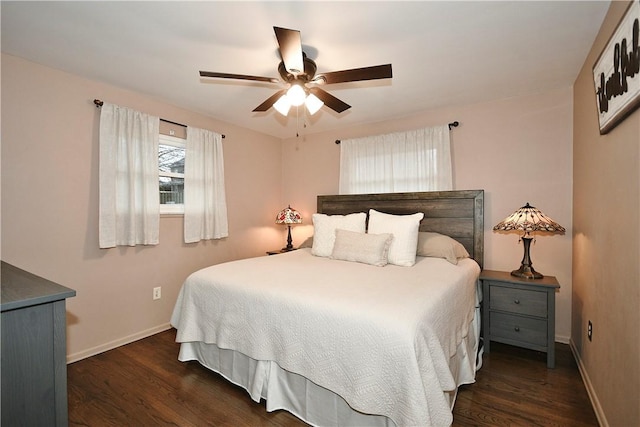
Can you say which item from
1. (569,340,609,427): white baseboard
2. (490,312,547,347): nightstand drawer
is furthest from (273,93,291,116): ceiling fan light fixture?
(569,340,609,427): white baseboard

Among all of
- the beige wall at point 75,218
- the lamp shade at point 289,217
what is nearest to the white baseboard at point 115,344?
the beige wall at point 75,218

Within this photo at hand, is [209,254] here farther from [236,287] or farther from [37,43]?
[37,43]

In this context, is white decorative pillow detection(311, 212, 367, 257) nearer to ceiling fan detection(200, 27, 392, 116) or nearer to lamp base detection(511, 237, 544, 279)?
ceiling fan detection(200, 27, 392, 116)

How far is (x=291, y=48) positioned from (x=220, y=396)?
87.6 inches

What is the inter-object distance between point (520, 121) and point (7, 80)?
4270 mm

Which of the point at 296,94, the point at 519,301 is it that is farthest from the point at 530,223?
the point at 296,94

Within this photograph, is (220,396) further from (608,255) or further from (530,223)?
(530,223)

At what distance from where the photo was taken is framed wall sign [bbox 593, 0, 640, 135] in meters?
1.23

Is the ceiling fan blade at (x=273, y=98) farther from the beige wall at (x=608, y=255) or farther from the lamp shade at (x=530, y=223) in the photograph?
the lamp shade at (x=530, y=223)

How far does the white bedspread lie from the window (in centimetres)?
121

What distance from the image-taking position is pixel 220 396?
6.48 ft

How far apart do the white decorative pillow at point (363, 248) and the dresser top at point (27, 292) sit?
200 centimetres

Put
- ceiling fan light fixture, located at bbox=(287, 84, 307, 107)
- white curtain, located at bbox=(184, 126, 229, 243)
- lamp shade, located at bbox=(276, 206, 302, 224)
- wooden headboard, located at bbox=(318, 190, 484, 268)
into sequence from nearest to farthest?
ceiling fan light fixture, located at bbox=(287, 84, 307, 107), wooden headboard, located at bbox=(318, 190, 484, 268), white curtain, located at bbox=(184, 126, 229, 243), lamp shade, located at bbox=(276, 206, 302, 224)

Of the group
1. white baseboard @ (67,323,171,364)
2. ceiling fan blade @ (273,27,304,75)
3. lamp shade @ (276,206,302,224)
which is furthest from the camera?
lamp shade @ (276,206,302,224)
